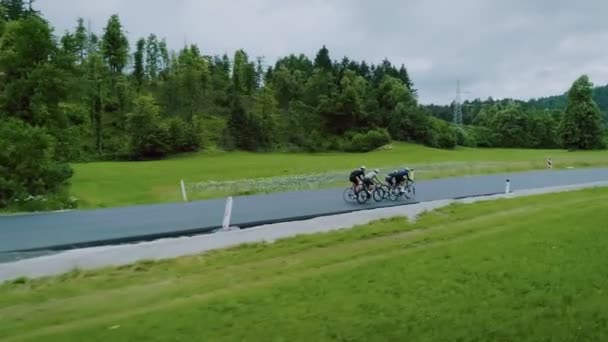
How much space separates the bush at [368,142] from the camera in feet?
232

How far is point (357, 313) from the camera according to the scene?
737 centimetres

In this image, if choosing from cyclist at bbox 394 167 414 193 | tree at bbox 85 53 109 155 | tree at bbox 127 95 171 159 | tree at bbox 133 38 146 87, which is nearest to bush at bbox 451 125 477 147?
tree at bbox 127 95 171 159

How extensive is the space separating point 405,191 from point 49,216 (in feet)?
45.0

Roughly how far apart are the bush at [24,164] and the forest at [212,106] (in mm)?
3372

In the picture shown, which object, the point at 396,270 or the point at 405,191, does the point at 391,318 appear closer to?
the point at 396,270

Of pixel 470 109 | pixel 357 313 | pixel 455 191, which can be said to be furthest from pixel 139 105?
pixel 470 109

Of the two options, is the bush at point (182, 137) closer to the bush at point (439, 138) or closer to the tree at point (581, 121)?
the bush at point (439, 138)

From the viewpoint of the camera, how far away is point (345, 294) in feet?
26.8

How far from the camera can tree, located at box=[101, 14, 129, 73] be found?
220 ft

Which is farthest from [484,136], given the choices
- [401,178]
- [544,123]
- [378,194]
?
[378,194]

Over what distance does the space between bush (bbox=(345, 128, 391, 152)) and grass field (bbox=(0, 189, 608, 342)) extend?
58036 millimetres

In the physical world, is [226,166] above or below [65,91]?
below

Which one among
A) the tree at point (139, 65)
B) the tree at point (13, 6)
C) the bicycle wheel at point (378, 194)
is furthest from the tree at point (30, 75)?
the tree at point (139, 65)

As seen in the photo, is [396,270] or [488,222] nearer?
[396,270]
